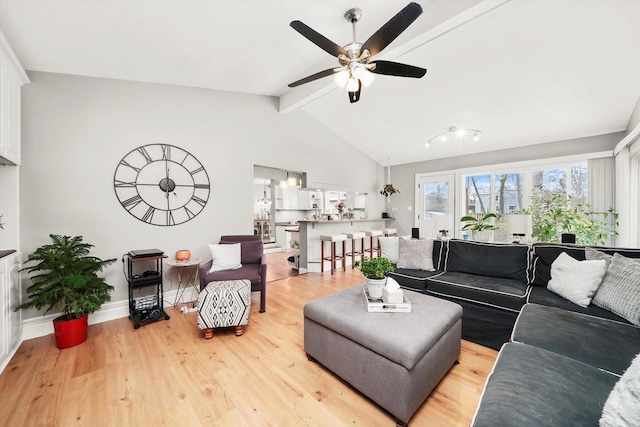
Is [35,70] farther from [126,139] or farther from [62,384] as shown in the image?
[62,384]

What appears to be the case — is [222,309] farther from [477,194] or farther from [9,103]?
[477,194]

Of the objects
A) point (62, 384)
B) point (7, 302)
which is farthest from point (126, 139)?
point (62, 384)

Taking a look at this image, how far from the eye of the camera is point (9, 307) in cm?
215

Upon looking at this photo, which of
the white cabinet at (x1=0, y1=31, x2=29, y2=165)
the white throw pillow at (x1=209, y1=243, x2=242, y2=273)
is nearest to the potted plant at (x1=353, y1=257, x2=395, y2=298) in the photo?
the white throw pillow at (x1=209, y1=243, x2=242, y2=273)

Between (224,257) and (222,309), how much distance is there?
865 millimetres

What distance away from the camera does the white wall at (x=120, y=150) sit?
2.64 meters

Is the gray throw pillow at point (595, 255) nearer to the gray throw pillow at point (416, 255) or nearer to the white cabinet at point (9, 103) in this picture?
the gray throw pillow at point (416, 255)

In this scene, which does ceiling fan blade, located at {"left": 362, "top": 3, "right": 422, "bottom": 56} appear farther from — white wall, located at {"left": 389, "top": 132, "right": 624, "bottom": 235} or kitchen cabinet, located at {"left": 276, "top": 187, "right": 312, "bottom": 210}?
kitchen cabinet, located at {"left": 276, "top": 187, "right": 312, "bottom": 210}

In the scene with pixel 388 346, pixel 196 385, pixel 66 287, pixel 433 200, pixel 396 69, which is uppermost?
pixel 396 69

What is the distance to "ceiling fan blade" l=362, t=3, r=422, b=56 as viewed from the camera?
1.64m

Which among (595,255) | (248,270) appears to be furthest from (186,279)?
(595,255)

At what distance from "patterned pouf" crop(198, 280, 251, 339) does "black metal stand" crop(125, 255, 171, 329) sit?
2.60 feet

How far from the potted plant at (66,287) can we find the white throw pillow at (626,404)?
332 centimetres

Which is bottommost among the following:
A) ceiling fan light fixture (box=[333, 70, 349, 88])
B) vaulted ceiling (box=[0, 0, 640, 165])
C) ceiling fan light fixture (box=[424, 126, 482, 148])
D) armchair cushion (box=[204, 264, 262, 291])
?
armchair cushion (box=[204, 264, 262, 291])
